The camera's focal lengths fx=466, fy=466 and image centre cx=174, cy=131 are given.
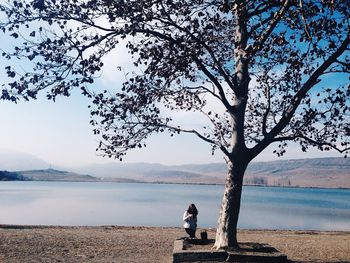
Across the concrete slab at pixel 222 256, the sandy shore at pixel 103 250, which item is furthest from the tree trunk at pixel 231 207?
the sandy shore at pixel 103 250

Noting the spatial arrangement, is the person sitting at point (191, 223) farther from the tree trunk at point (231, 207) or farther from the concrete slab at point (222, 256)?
the concrete slab at point (222, 256)

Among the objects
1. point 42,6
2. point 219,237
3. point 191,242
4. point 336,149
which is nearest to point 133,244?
point 191,242

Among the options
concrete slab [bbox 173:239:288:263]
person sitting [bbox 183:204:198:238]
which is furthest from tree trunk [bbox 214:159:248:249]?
person sitting [bbox 183:204:198:238]

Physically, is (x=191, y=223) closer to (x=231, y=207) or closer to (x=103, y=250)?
(x=103, y=250)

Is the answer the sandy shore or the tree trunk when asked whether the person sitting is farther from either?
the tree trunk

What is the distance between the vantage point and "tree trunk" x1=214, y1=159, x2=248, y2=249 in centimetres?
1409

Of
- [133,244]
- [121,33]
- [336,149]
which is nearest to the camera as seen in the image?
[121,33]

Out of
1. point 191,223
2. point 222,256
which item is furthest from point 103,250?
point 222,256

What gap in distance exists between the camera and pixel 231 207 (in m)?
14.1

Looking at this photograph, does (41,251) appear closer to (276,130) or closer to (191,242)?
(191,242)

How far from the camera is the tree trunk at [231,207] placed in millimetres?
14094

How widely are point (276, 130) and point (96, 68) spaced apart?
573cm

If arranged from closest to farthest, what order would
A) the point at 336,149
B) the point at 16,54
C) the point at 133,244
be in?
the point at 16,54, the point at 336,149, the point at 133,244

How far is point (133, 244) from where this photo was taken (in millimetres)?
18812
